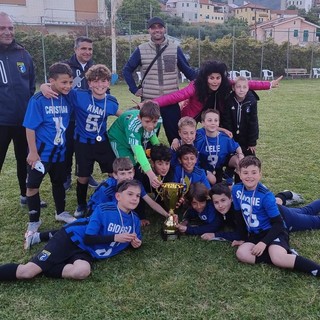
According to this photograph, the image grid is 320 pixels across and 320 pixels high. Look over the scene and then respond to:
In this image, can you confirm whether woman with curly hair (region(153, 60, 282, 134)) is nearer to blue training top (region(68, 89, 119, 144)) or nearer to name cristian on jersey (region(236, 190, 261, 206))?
blue training top (region(68, 89, 119, 144))

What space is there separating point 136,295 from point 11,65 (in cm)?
261

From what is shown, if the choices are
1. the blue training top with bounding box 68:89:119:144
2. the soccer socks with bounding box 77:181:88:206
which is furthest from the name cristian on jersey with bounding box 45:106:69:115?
the soccer socks with bounding box 77:181:88:206

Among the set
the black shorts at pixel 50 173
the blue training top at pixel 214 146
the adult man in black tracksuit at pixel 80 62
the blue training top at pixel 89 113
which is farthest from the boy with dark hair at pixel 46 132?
the blue training top at pixel 214 146

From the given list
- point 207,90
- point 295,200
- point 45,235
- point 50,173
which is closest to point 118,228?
point 45,235

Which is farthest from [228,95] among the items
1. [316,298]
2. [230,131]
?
[316,298]

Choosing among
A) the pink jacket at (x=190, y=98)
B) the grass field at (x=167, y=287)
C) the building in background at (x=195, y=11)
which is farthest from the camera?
the building in background at (x=195, y=11)

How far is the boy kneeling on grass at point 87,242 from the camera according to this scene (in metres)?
2.97

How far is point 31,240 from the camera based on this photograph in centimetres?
355

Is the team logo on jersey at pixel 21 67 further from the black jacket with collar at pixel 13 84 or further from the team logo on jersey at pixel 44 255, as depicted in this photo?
the team logo on jersey at pixel 44 255

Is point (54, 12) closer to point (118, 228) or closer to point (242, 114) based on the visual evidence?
point (242, 114)

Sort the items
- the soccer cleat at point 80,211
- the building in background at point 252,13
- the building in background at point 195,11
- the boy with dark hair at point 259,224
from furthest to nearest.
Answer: the building in background at point 195,11
the building in background at point 252,13
the soccer cleat at point 80,211
the boy with dark hair at point 259,224

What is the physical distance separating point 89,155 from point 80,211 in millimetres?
619

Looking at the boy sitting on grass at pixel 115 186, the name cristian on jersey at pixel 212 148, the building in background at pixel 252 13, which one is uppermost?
the building in background at pixel 252 13

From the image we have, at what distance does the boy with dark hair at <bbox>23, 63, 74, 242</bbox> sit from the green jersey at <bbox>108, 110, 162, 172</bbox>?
0.55m
